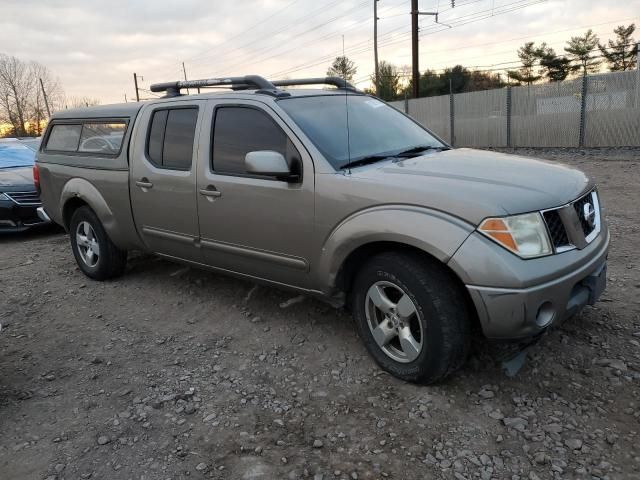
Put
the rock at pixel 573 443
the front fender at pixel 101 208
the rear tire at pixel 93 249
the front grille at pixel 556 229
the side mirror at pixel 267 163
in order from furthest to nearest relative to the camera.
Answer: the rear tire at pixel 93 249, the front fender at pixel 101 208, the side mirror at pixel 267 163, the front grille at pixel 556 229, the rock at pixel 573 443

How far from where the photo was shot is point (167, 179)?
4297 millimetres

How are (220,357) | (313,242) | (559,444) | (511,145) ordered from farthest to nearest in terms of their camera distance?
(511,145)
(220,357)
(313,242)
(559,444)

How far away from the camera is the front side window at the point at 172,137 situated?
13.8 ft

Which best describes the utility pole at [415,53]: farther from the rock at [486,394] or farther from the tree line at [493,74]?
the rock at [486,394]

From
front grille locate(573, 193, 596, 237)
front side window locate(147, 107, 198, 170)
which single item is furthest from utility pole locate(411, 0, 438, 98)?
front grille locate(573, 193, 596, 237)

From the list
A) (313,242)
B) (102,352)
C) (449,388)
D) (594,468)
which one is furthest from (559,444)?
(102,352)

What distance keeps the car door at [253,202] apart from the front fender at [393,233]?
0.21 m

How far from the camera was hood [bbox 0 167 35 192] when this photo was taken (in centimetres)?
793

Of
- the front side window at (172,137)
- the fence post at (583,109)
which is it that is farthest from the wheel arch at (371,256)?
the fence post at (583,109)

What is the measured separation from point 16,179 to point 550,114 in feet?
47.0

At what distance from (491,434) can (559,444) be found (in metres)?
0.32

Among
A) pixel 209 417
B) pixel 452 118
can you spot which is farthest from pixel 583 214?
pixel 452 118

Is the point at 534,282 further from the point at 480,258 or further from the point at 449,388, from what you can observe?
the point at 449,388

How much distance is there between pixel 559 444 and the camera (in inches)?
101
